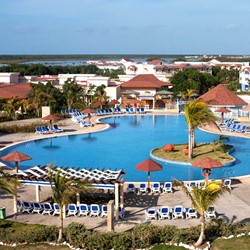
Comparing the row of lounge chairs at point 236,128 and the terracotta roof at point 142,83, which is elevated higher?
the terracotta roof at point 142,83

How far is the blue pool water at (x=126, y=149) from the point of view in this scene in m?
21.4

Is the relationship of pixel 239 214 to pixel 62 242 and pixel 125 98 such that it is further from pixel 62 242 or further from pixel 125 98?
pixel 125 98

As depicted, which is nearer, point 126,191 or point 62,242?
point 62,242

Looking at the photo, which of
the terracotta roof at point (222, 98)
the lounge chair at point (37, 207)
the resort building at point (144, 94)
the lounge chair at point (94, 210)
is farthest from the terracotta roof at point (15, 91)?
the lounge chair at point (94, 210)

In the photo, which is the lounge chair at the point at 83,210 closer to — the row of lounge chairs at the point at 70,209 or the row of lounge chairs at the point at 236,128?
the row of lounge chairs at the point at 70,209

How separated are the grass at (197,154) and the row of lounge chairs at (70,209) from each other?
9129mm

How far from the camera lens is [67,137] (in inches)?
1204

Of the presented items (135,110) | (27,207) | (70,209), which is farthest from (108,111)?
(70,209)

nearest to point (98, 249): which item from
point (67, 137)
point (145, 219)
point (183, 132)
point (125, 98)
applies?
point (145, 219)

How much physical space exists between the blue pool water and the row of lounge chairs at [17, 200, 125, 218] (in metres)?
5.69

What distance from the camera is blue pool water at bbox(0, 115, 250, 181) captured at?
21422 millimetres

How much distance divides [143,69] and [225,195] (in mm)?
67793

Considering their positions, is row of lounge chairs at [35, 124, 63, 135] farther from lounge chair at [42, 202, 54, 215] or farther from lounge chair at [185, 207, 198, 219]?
lounge chair at [185, 207, 198, 219]

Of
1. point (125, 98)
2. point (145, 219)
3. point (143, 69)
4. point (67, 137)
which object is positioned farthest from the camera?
point (143, 69)
